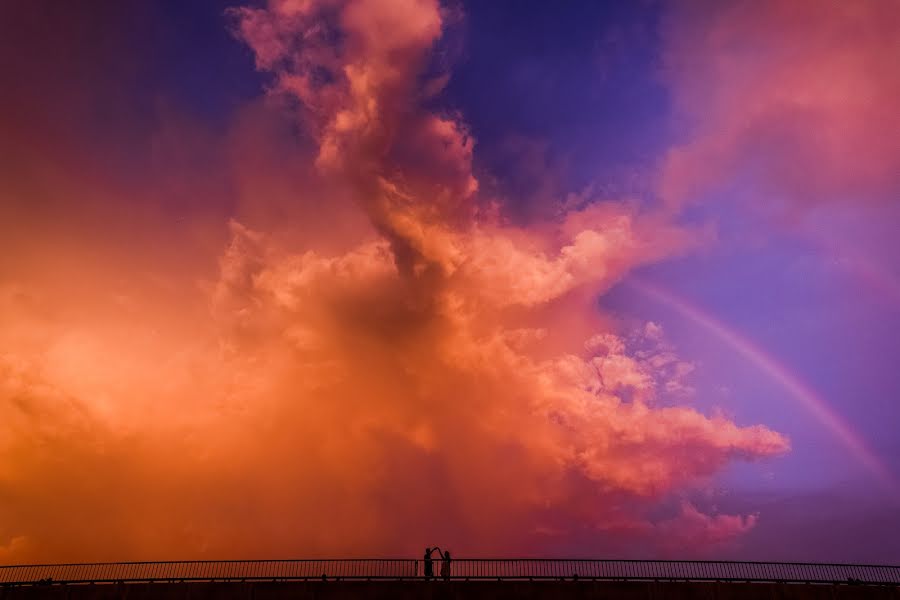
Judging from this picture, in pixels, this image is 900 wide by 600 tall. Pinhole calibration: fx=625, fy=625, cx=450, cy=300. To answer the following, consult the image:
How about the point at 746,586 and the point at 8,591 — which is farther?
the point at 8,591

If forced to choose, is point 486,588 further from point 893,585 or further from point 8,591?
point 8,591

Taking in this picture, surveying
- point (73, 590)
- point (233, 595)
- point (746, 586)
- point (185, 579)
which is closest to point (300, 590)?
point (233, 595)

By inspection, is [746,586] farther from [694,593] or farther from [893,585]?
[893,585]

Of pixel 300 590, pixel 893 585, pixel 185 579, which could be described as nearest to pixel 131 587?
pixel 185 579

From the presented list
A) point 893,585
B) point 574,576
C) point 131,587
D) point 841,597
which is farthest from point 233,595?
point 893,585

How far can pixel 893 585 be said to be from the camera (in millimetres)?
35531

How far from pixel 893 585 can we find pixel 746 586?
807 centimetres

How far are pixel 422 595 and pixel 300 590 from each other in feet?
24.2

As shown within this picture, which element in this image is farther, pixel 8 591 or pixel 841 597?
pixel 8 591

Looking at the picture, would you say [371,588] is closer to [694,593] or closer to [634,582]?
[634,582]

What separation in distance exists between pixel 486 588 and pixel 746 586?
15.1 m

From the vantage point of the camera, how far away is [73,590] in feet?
127

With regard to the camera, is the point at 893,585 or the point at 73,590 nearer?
the point at 893,585

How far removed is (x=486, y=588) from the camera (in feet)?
123
